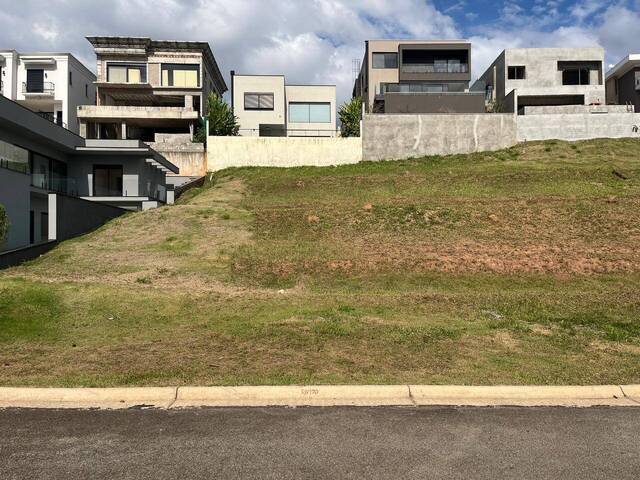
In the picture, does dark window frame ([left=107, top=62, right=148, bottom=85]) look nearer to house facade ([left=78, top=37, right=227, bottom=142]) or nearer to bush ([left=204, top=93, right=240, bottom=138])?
house facade ([left=78, top=37, right=227, bottom=142])

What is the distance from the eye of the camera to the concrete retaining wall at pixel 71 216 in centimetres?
2136

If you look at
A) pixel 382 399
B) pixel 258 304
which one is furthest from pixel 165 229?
pixel 382 399

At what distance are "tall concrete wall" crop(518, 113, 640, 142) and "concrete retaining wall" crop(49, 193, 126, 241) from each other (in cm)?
3148

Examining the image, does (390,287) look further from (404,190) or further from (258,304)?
(404,190)

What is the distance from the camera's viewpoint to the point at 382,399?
20.5 ft

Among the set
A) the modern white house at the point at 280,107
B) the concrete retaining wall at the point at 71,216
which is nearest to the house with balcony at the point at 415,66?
the modern white house at the point at 280,107

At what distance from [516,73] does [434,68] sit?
8343 millimetres

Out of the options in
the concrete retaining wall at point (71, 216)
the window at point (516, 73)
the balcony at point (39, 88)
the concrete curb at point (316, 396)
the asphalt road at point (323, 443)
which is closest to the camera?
the asphalt road at point (323, 443)

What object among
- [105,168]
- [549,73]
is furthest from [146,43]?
[549,73]

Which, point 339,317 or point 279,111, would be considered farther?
point 279,111

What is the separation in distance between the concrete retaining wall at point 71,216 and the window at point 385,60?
38.4m

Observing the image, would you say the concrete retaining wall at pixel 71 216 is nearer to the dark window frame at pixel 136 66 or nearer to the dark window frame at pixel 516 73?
the dark window frame at pixel 136 66

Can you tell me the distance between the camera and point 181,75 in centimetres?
5131

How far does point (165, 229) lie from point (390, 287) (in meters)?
11.4
